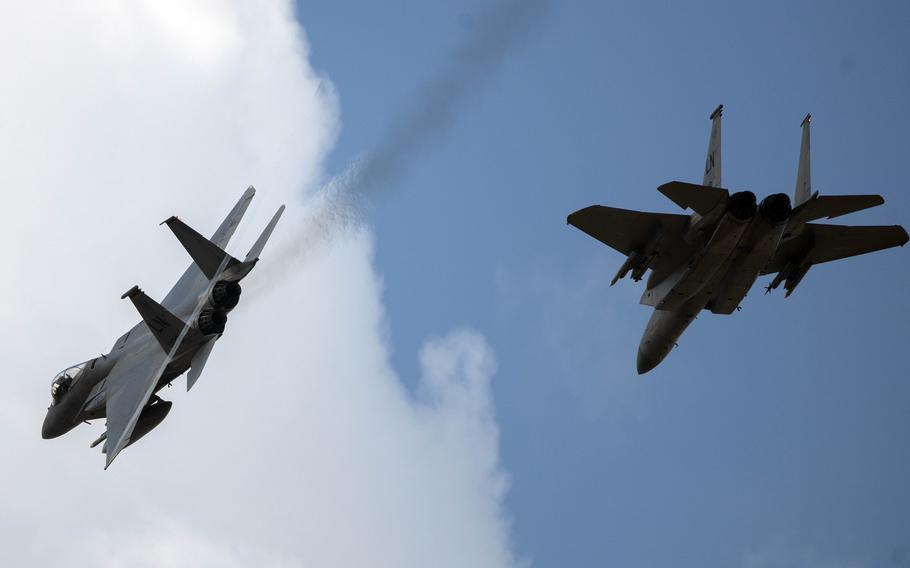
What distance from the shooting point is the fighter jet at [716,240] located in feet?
68.6

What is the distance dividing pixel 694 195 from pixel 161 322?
13171mm

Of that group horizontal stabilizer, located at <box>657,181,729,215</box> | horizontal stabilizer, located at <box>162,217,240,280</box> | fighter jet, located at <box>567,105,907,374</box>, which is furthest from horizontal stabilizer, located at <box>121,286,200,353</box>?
horizontal stabilizer, located at <box>657,181,729,215</box>

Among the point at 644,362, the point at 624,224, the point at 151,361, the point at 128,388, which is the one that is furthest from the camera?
the point at 151,361

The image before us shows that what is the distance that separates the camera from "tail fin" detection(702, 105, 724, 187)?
78.3 ft

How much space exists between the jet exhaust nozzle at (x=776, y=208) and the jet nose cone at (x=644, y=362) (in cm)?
524

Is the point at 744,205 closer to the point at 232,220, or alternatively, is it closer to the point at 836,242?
the point at 836,242

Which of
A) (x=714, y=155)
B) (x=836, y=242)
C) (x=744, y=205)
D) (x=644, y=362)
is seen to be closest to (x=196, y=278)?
(x=644, y=362)

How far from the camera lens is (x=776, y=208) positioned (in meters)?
20.6

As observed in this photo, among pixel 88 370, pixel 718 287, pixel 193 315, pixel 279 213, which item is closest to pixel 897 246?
pixel 718 287

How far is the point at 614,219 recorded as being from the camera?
2273 centimetres

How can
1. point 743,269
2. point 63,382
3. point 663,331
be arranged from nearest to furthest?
point 743,269
point 663,331
point 63,382

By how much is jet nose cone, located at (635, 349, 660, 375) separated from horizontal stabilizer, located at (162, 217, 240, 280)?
993cm

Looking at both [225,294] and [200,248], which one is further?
[200,248]

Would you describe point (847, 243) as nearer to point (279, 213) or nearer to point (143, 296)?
point (279, 213)
